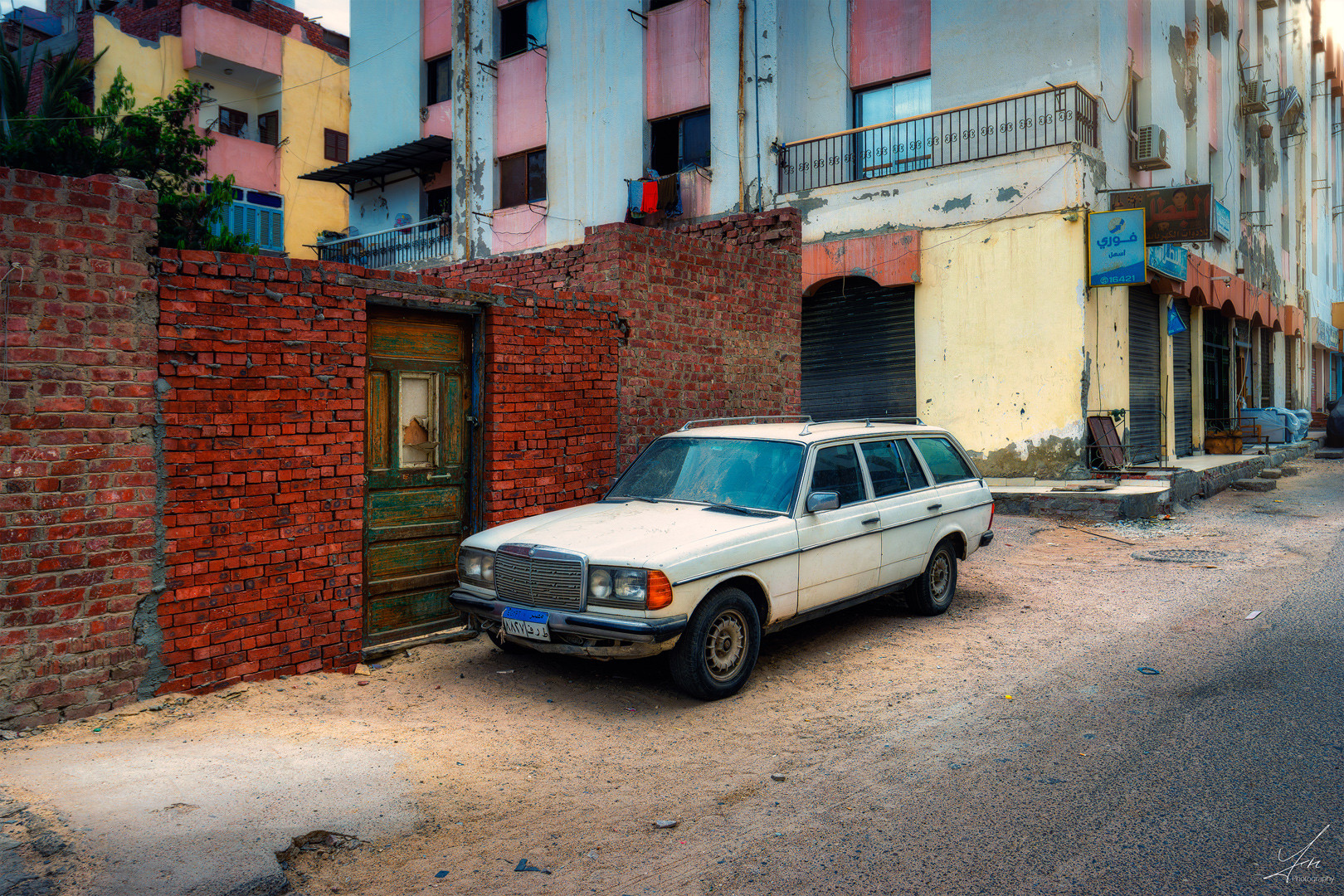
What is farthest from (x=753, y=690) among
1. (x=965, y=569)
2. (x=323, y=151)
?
(x=323, y=151)

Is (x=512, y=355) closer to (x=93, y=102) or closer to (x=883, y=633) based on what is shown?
(x=883, y=633)

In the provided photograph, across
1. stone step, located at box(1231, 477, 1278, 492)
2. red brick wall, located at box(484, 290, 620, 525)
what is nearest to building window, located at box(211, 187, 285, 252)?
red brick wall, located at box(484, 290, 620, 525)

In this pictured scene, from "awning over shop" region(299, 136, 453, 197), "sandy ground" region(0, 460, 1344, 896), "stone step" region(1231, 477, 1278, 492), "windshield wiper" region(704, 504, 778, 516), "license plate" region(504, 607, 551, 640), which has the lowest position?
"sandy ground" region(0, 460, 1344, 896)

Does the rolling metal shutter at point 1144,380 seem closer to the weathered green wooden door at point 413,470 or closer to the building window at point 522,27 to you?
the weathered green wooden door at point 413,470

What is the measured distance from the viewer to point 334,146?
94.8ft

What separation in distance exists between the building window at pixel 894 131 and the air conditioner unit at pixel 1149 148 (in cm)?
381

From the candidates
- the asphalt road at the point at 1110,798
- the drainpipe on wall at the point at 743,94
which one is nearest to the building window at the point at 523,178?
the drainpipe on wall at the point at 743,94

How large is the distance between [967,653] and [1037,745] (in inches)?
70.6

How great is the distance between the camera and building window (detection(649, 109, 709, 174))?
18328mm

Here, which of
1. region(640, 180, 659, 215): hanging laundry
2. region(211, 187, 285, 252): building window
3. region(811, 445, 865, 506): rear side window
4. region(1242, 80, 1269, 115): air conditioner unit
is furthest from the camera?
region(211, 187, 285, 252): building window

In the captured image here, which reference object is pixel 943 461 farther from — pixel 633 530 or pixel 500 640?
pixel 500 640

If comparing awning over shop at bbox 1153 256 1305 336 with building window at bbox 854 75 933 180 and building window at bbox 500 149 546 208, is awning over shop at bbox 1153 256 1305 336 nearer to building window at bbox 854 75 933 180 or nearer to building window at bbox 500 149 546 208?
building window at bbox 854 75 933 180

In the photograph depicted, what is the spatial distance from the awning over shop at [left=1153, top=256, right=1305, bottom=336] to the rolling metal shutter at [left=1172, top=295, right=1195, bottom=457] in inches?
19.3

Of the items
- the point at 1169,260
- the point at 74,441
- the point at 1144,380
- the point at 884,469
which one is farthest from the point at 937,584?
the point at 1169,260
